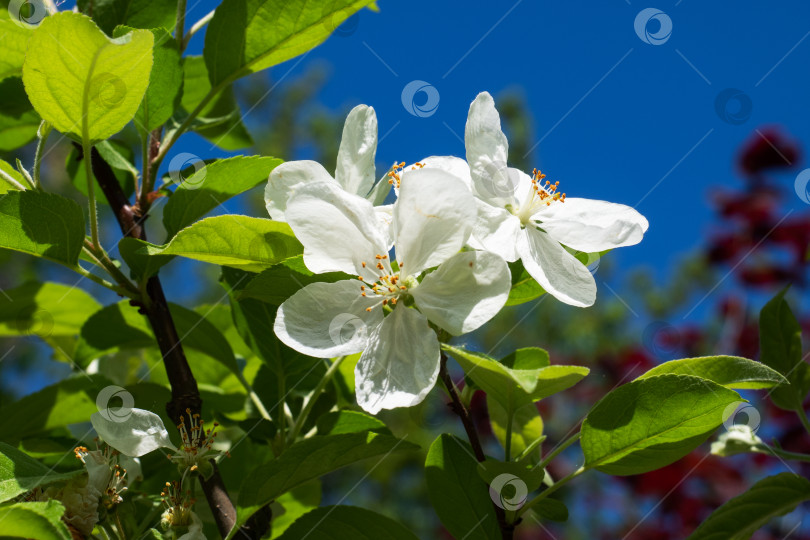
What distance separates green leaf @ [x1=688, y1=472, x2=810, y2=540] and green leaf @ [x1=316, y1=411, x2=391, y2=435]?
0.51 m

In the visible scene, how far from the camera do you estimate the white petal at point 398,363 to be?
2.85 feet

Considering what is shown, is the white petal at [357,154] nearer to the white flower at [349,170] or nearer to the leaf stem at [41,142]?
the white flower at [349,170]

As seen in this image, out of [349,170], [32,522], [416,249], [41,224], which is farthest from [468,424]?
[41,224]

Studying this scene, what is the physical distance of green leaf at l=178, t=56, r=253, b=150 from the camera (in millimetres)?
1514

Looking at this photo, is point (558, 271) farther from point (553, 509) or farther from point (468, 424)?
point (553, 509)

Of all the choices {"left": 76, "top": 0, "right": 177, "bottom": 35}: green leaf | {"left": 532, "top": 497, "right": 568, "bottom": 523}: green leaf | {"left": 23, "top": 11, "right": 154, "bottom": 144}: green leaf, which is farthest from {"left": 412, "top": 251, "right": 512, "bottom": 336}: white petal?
{"left": 76, "top": 0, "right": 177, "bottom": 35}: green leaf

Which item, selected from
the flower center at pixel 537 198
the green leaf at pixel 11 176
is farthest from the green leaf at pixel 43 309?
the flower center at pixel 537 198

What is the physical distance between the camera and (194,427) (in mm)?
1048

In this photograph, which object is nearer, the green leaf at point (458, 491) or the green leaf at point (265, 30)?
the green leaf at point (458, 491)

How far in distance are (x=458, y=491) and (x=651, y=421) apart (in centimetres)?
30

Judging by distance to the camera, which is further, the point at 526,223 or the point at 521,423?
the point at 521,423

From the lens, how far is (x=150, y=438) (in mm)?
979

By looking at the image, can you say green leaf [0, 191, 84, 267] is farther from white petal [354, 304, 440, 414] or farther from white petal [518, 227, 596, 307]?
white petal [518, 227, 596, 307]

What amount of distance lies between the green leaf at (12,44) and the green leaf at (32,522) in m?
0.74
